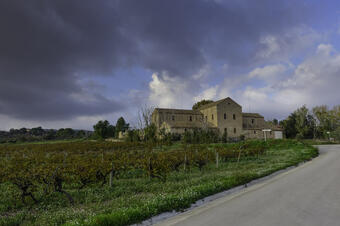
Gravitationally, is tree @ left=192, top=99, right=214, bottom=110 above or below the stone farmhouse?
above

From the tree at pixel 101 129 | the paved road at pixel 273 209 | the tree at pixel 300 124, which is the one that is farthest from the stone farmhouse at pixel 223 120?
the paved road at pixel 273 209

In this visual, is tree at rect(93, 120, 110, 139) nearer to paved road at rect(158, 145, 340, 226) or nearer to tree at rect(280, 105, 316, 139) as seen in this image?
tree at rect(280, 105, 316, 139)

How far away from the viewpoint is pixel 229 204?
21.5ft

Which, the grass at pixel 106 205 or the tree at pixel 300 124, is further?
the tree at pixel 300 124

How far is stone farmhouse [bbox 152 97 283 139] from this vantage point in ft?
179

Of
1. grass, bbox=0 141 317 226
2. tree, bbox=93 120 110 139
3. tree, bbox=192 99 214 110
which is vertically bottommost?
grass, bbox=0 141 317 226

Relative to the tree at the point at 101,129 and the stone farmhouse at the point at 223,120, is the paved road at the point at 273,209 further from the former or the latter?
the tree at the point at 101,129

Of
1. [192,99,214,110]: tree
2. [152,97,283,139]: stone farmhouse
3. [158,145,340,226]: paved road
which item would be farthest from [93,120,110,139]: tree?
[158,145,340,226]: paved road

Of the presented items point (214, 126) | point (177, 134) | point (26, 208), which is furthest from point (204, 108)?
point (26, 208)

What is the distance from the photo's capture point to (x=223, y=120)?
54875 mm

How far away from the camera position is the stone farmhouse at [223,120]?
54.5 m

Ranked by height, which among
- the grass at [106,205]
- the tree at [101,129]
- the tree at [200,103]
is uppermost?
the tree at [200,103]

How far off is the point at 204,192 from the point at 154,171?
3.36 m

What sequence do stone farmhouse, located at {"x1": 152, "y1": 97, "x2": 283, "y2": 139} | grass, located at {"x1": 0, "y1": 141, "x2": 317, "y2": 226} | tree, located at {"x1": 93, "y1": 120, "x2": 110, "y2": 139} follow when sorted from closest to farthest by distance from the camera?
grass, located at {"x1": 0, "y1": 141, "x2": 317, "y2": 226}, stone farmhouse, located at {"x1": 152, "y1": 97, "x2": 283, "y2": 139}, tree, located at {"x1": 93, "y1": 120, "x2": 110, "y2": 139}
